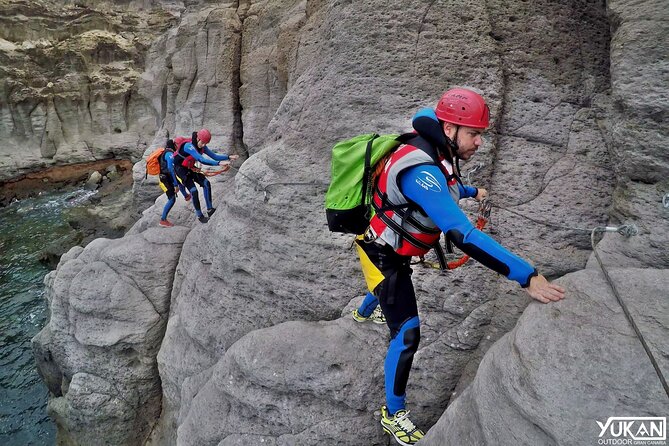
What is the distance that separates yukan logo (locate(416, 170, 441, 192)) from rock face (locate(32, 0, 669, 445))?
1.20m

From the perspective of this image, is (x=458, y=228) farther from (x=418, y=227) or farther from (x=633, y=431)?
(x=633, y=431)

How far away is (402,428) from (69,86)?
3343cm

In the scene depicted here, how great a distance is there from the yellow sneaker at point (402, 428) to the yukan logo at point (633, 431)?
1.64 meters

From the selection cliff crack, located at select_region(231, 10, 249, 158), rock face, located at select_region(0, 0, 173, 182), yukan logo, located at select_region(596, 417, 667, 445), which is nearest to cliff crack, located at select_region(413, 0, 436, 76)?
yukan logo, located at select_region(596, 417, 667, 445)

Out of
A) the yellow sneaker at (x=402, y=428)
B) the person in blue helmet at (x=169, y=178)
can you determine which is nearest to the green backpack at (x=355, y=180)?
the yellow sneaker at (x=402, y=428)

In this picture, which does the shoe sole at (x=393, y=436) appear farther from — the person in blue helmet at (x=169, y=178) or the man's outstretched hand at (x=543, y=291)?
the person in blue helmet at (x=169, y=178)

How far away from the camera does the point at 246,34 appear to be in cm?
1373

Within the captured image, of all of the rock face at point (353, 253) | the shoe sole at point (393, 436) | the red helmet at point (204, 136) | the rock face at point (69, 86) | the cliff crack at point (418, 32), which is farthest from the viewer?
the rock face at point (69, 86)

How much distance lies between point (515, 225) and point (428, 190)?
2206 millimetres

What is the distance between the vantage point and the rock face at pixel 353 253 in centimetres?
382

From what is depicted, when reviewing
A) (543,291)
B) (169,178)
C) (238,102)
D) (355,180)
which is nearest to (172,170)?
(169,178)

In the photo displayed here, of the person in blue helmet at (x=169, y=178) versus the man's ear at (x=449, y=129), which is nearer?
the man's ear at (x=449, y=129)

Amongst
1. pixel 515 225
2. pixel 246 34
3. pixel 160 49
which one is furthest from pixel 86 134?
pixel 515 225

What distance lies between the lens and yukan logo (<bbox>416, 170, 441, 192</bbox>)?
2.79m
